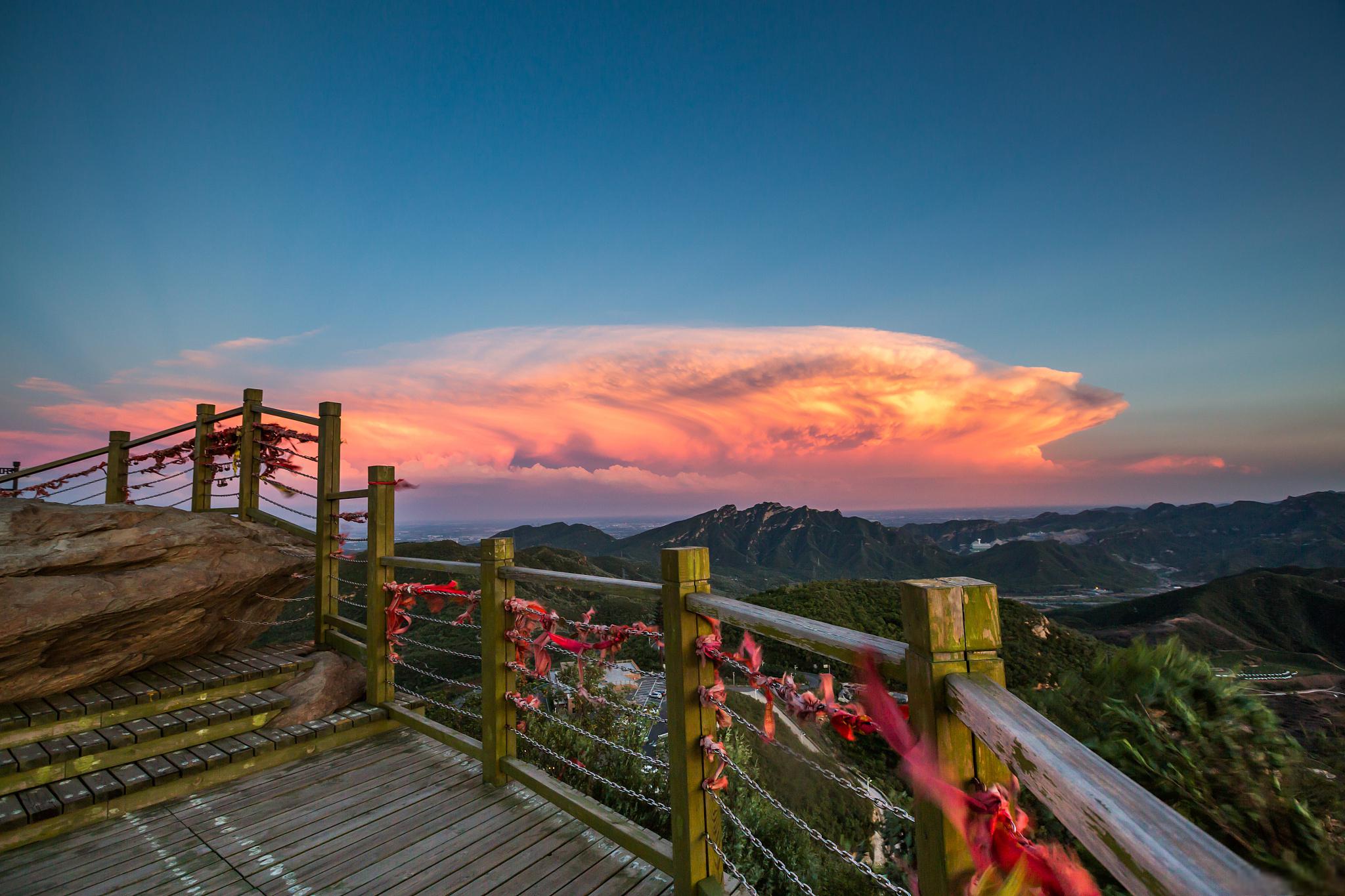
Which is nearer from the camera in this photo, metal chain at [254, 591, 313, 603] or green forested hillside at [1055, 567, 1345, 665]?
metal chain at [254, 591, 313, 603]

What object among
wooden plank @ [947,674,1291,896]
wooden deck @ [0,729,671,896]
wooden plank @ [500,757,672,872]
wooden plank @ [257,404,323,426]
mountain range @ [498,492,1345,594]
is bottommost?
mountain range @ [498,492,1345,594]

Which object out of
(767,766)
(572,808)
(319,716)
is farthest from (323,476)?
(767,766)

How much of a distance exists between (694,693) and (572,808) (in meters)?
1.29

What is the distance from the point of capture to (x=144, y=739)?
3.68 m

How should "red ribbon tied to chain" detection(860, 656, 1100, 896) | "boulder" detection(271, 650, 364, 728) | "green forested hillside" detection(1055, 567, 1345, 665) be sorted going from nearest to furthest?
"red ribbon tied to chain" detection(860, 656, 1100, 896), "boulder" detection(271, 650, 364, 728), "green forested hillside" detection(1055, 567, 1345, 665)

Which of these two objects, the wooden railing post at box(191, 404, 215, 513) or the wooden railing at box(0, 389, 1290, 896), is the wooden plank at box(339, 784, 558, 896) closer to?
the wooden railing at box(0, 389, 1290, 896)

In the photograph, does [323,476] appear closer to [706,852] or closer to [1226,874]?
[706,852]

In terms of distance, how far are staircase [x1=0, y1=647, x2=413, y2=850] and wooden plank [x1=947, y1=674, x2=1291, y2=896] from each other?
448cm

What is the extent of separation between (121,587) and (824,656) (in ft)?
17.2

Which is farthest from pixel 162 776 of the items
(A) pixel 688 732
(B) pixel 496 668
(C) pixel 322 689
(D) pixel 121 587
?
(A) pixel 688 732

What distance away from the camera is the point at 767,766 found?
27.8 ft

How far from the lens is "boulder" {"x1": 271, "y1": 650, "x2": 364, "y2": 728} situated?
4246mm

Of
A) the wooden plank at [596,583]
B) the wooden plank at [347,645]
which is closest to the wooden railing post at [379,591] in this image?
the wooden plank at [347,645]

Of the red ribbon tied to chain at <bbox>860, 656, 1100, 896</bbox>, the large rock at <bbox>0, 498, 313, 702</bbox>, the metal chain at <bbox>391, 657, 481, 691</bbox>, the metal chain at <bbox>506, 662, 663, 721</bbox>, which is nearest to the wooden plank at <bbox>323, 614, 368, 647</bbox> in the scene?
the metal chain at <bbox>391, 657, 481, 691</bbox>
